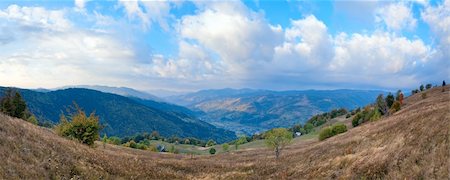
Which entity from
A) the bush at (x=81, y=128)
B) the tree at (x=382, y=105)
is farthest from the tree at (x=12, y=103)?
the tree at (x=382, y=105)

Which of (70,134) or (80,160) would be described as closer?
(80,160)

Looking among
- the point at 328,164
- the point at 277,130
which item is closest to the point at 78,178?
the point at 328,164

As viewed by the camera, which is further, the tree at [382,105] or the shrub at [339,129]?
the tree at [382,105]

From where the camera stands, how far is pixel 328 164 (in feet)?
93.2

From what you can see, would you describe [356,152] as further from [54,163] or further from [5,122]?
[5,122]

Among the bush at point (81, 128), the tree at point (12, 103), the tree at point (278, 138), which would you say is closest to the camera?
the bush at point (81, 128)

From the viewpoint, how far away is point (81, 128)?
5009 centimetres

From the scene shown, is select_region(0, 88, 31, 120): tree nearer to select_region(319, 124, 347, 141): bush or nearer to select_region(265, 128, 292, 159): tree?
select_region(265, 128, 292, 159): tree

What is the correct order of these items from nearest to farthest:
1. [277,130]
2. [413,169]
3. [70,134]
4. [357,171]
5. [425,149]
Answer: [413,169]
[425,149]
[357,171]
[70,134]
[277,130]

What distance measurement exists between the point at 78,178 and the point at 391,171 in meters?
16.3

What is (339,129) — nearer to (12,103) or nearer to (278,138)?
(278,138)

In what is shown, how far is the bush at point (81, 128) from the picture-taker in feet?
161

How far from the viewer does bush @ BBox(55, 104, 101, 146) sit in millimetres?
49125

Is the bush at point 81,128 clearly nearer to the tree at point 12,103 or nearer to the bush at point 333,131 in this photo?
the tree at point 12,103
